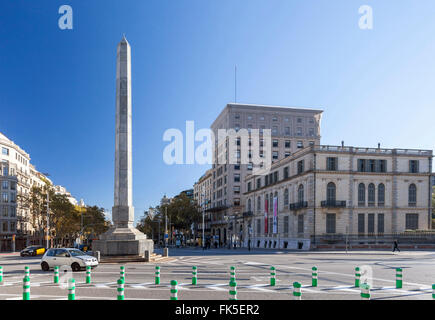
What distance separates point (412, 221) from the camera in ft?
206

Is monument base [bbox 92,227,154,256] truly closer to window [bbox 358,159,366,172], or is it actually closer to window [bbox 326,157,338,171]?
window [bbox 326,157,338,171]

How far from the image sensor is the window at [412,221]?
6259 cm

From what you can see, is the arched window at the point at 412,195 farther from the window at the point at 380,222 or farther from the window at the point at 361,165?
the window at the point at 361,165

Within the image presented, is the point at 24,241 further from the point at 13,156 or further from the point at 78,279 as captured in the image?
the point at 78,279

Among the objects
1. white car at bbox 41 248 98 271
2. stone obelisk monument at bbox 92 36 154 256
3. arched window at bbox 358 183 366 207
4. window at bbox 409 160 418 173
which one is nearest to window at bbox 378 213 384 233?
arched window at bbox 358 183 366 207

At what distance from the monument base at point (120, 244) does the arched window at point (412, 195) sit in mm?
45493

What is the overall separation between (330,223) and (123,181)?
3627 cm

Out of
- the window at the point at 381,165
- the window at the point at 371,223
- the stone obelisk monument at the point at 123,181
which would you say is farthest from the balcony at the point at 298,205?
the stone obelisk monument at the point at 123,181

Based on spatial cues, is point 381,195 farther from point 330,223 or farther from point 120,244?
point 120,244

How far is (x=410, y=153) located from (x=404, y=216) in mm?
9478

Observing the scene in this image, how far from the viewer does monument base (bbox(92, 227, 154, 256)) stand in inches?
1255

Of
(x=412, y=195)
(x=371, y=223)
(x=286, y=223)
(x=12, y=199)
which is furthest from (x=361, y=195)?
(x=12, y=199)
